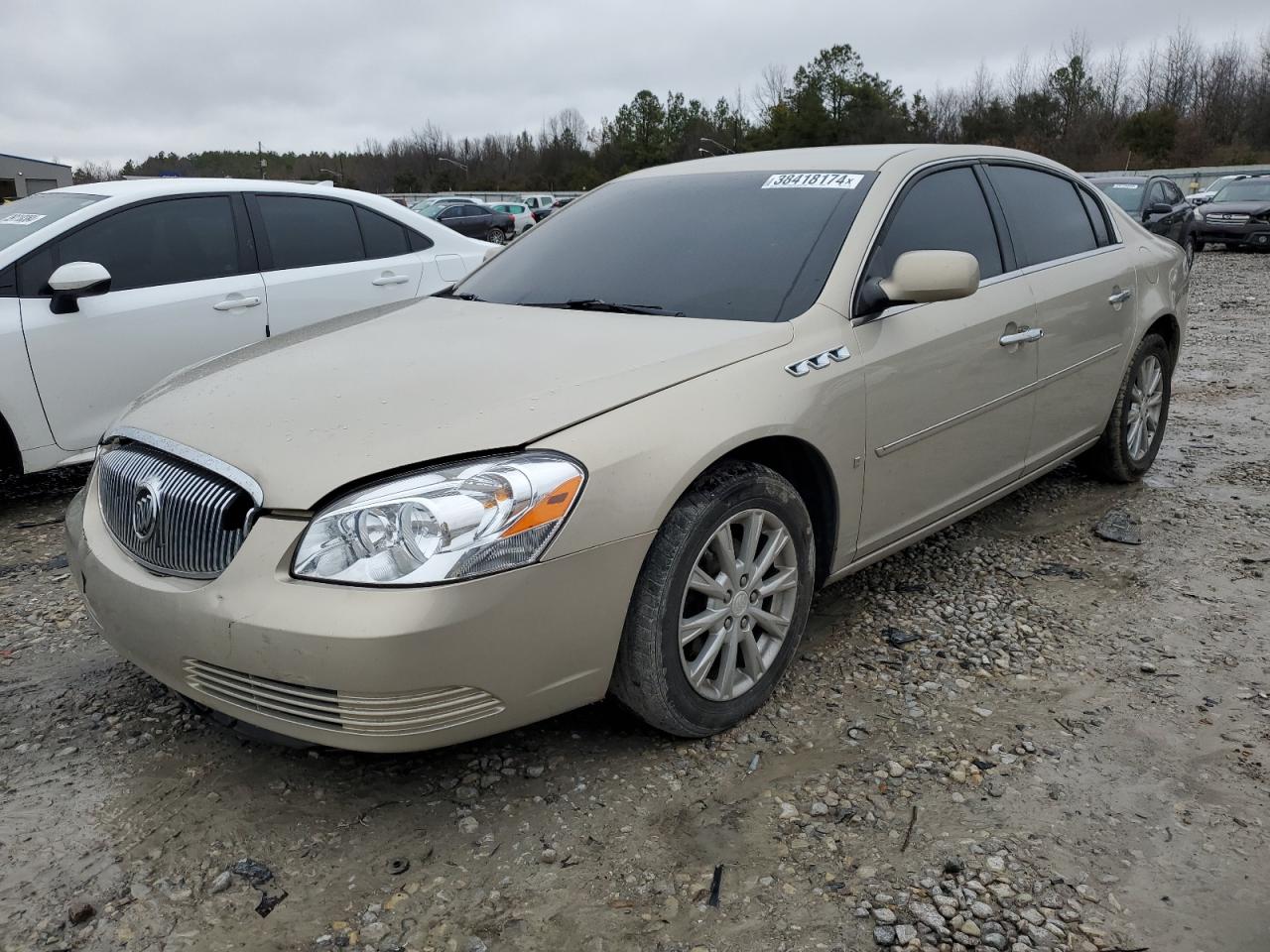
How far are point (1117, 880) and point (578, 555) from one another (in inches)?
53.5

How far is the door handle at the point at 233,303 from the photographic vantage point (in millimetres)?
5176

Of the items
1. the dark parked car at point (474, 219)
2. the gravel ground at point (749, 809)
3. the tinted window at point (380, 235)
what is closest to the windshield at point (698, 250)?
the gravel ground at point (749, 809)

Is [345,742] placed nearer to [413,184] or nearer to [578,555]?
[578,555]

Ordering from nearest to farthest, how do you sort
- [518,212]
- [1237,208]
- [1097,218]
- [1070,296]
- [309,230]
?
[1070,296] < [1097,218] < [309,230] < [1237,208] < [518,212]

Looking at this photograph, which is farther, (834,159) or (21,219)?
(21,219)

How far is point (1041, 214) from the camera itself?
420 cm

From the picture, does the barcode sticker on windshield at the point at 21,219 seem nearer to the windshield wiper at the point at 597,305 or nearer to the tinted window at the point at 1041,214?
the windshield wiper at the point at 597,305

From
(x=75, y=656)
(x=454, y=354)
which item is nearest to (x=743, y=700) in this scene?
(x=454, y=354)

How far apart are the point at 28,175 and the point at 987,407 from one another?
62264mm

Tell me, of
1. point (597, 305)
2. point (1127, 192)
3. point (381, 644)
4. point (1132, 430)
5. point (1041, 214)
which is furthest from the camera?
point (1127, 192)

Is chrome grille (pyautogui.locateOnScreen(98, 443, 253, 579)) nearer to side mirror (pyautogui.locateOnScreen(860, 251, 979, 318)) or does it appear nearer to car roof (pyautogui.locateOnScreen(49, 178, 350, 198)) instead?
side mirror (pyautogui.locateOnScreen(860, 251, 979, 318))

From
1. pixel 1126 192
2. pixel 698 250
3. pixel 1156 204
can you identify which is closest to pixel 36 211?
pixel 698 250

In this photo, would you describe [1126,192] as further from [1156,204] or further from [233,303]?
[233,303]

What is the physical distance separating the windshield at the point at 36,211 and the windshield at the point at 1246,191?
21.3 meters
